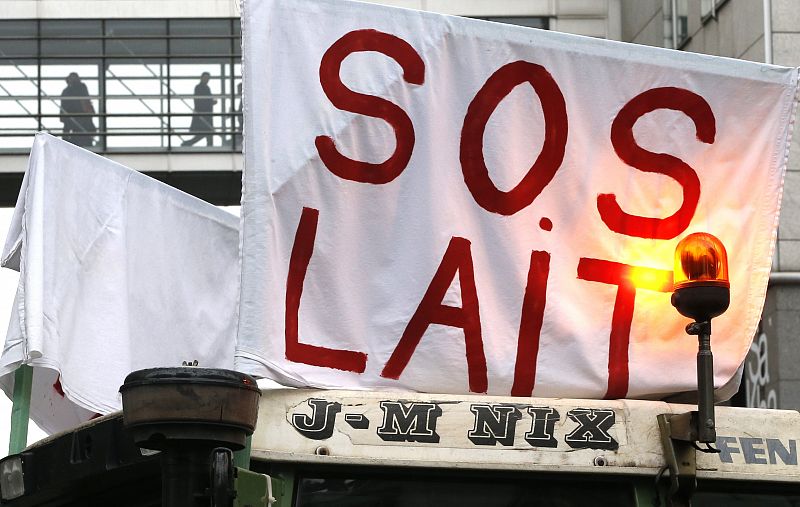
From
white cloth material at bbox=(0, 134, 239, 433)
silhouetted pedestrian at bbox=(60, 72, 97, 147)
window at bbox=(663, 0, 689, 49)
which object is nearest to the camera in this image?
white cloth material at bbox=(0, 134, 239, 433)

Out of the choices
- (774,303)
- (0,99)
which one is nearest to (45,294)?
(774,303)

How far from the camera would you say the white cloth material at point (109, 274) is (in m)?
7.81

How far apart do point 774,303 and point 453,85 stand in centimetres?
1224

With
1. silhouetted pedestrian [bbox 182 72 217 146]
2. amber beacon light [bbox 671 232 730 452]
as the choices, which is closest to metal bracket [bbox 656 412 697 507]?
amber beacon light [bbox 671 232 730 452]

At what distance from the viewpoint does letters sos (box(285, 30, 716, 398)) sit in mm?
5637

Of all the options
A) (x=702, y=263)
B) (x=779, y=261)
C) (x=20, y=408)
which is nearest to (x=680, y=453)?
(x=702, y=263)

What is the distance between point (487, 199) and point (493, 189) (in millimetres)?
Answer: 45

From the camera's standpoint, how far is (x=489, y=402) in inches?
200

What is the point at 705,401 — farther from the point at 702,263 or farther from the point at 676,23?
the point at 676,23

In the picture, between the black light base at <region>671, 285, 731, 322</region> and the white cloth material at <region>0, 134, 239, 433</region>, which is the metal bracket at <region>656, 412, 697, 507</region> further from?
the white cloth material at <region>0, 134, 239, 433</region>

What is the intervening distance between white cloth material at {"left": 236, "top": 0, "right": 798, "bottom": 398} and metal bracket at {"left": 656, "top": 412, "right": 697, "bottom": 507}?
65cm

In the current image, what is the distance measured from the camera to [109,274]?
812 cm

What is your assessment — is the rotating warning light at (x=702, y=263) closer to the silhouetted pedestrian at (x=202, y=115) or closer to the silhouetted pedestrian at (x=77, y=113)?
the silhouetted pedestrian at (x=202, y=115)

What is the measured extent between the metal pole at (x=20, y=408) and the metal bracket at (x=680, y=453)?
3572 mm
